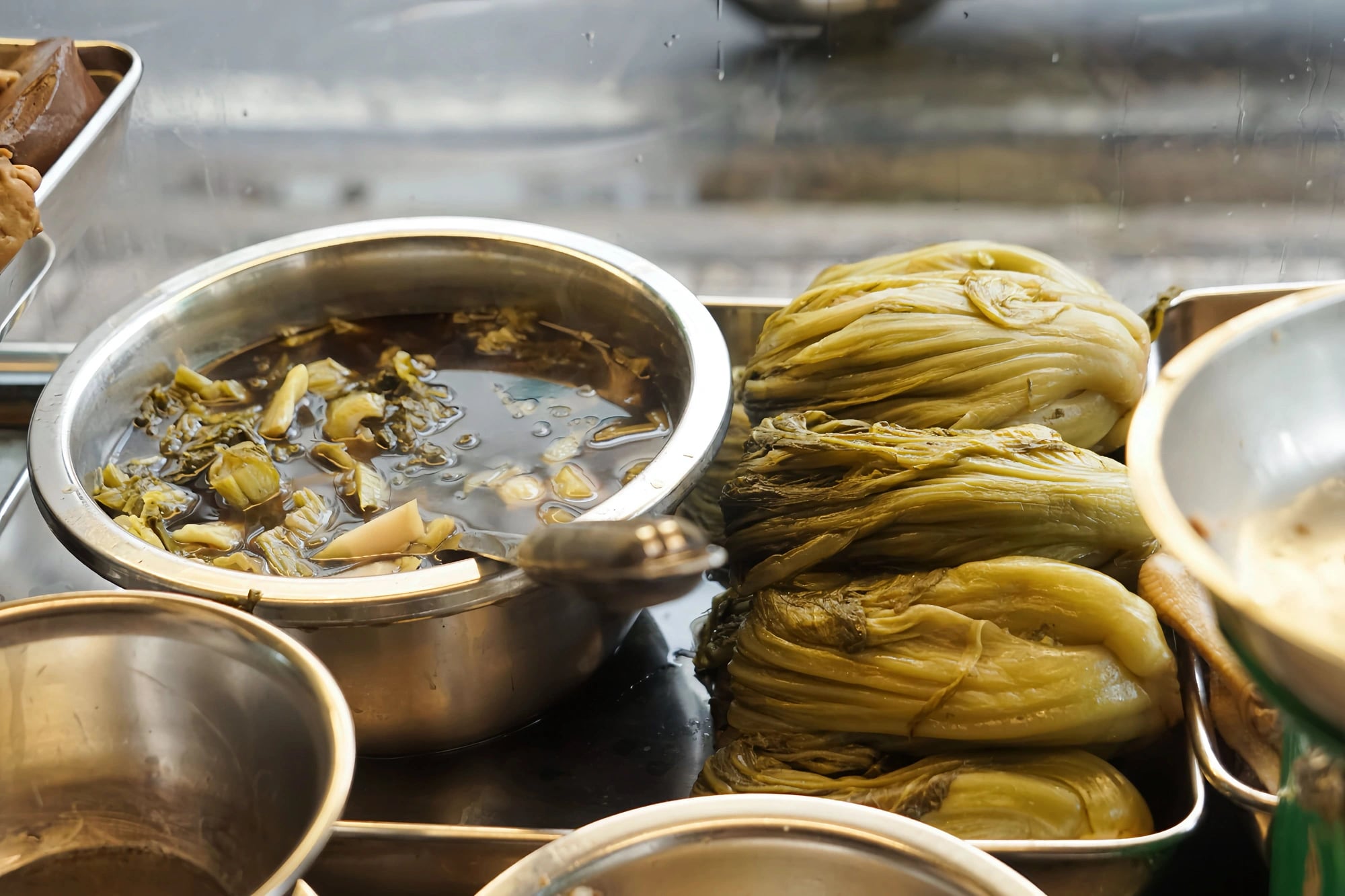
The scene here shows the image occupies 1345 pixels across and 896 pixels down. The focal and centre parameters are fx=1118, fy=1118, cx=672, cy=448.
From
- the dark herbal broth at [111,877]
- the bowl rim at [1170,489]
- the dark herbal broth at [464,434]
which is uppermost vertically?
the bowl rim at [1170,489]

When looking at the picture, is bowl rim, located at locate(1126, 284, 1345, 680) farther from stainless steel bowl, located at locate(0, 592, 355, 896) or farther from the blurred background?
the blurred background

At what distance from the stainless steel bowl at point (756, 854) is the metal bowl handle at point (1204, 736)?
0.52 meters

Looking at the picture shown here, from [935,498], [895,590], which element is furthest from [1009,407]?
[895,590]

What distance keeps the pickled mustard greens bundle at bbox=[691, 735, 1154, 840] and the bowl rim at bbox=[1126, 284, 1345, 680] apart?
762 mm

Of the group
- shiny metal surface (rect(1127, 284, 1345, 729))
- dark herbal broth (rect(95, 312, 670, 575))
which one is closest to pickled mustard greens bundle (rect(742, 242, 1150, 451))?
dark herbal broth (rect(95, 312, 670, 575))

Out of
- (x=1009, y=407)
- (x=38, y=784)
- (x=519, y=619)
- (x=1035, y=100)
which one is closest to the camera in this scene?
(x=38, y=784)

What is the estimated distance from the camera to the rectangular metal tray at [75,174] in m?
1.71

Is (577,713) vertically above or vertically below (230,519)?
below

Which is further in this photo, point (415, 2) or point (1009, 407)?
point (415, 2)

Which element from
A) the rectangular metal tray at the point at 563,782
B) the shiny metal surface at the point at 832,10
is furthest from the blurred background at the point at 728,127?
the rectangular metal tray at the point at 563,782

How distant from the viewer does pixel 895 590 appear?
167 cm

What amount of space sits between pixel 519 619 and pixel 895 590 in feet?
1.84

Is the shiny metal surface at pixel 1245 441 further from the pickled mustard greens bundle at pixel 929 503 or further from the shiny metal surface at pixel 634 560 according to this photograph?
the pickled mustard greens bundle at pixel 929 503

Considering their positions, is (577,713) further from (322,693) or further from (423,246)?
(423,246)
